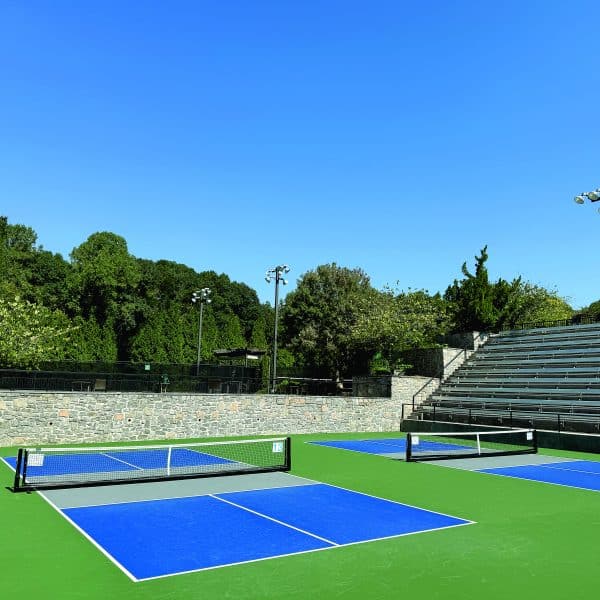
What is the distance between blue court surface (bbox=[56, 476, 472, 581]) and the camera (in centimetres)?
809

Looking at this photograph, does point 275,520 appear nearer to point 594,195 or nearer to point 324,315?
point 594,195

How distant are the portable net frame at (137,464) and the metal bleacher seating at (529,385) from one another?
42.1 feet

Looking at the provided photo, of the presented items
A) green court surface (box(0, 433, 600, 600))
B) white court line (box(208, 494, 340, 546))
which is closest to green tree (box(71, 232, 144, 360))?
green court surface (box(0, 433, 600, 600))

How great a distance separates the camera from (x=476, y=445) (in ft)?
80.9

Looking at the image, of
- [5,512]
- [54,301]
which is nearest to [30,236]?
[54,301]

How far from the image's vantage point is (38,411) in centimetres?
2120

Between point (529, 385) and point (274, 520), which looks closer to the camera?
point (274, 520)

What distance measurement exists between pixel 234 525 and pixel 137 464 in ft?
24.2

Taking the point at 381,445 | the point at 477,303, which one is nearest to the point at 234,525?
the point at 381,445

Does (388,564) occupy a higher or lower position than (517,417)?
lower

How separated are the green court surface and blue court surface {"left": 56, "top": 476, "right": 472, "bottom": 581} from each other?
0.30m

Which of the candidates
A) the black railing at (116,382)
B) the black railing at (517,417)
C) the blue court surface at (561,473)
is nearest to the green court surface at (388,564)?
the blue court surface at (561,473)

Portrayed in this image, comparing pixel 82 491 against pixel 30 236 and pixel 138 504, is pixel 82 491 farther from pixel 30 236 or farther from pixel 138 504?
pixel 30 236

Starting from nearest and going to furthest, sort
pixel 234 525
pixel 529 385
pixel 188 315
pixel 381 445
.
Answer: pixel 234 525 → pixel 381 445 → pixel 529 385 → pixel 188 315
